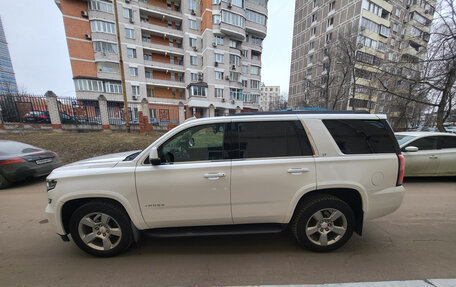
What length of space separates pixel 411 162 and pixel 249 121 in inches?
227

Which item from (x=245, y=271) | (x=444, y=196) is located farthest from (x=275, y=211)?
(x=444, y=196)

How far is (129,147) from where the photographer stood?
8.58m

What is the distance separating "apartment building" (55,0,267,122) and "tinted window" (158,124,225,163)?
79.7 ft

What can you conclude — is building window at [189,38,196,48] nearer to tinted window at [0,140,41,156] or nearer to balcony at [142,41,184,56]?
balcony at [142,41,184,56]

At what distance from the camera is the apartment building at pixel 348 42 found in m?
21.7

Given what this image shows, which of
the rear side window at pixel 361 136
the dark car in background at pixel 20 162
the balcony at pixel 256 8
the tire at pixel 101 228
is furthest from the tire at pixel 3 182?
the balcony at pixel 256 8

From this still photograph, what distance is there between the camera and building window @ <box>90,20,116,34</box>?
79.6 ft

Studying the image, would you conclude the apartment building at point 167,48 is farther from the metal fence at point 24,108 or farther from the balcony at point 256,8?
the metal fence at point 24,108

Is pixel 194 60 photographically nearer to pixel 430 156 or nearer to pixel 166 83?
pixel 166 83

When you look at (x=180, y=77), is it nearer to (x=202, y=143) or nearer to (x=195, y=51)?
(x=195, y=51)

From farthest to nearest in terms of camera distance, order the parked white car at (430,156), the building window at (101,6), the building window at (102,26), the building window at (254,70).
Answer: the building window at (254,70)
the building window at (102,26)
the building window at (101,6)
the parked white car at (430,156)

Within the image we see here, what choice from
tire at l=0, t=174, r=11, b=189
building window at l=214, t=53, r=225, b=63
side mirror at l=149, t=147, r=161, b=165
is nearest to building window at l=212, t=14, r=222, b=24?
building window at l=214, t=53, r=225, b=63

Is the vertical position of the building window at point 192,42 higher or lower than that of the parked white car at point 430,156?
higher

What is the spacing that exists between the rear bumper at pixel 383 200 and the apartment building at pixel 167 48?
2451 centimetres
